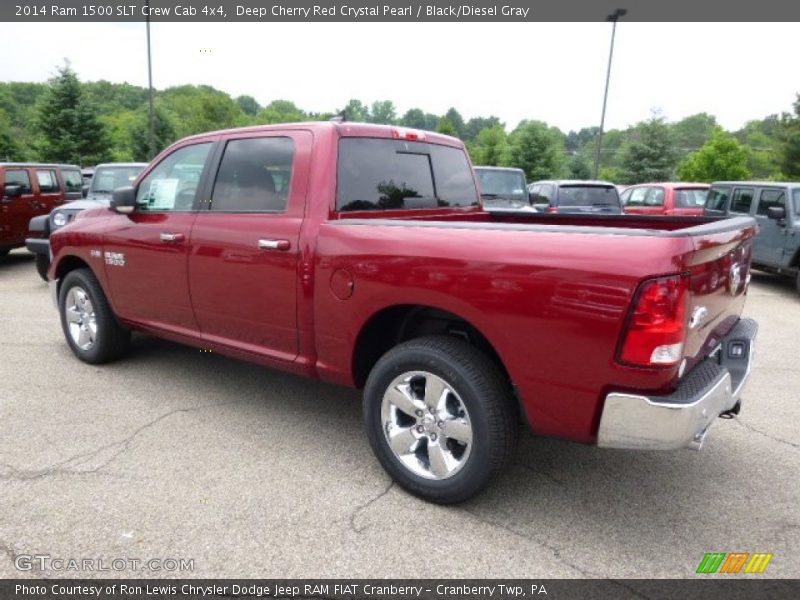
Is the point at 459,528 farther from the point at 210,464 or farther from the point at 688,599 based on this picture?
the point at 210,464

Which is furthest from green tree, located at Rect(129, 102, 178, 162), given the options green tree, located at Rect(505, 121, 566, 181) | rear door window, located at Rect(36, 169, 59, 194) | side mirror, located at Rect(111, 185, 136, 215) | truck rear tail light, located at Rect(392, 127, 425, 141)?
truck rear tail light, located at Rect(392, 127, 425, 141)

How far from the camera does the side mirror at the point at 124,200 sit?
4359mm

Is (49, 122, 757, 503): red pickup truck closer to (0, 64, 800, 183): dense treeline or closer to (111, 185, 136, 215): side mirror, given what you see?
(111, 185, 136, 215): side mirror

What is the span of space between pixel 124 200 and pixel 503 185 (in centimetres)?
913

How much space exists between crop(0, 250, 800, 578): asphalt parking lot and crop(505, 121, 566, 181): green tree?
111ft

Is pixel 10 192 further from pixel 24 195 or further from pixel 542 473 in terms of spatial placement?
pixel 542 473

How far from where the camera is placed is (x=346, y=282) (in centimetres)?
315

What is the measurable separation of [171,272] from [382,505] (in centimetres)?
224

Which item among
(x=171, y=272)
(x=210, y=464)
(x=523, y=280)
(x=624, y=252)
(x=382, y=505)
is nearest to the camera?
(x=624, y=252)

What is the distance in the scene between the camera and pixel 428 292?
9.29 feet

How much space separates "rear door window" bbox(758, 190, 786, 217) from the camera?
9648 millimetres

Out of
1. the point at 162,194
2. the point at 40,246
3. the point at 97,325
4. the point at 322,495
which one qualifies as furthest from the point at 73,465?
the point at 40,246

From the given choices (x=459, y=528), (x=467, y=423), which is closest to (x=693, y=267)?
(x=467, y=423)

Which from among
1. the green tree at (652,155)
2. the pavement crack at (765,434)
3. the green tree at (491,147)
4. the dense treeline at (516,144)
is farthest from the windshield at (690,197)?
the green tree at (491,147)
